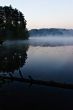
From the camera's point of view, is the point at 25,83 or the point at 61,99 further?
the point at 25,83

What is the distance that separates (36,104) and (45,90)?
3980 mm

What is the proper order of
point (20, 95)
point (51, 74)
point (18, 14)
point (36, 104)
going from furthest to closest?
point (18, 14)
point (51, 74)
point (20, 95)
point (36, 104)

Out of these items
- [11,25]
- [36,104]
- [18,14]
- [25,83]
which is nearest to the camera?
[36,104]

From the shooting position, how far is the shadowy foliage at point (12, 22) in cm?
10176

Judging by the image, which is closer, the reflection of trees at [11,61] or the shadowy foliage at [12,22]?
the reflection of trees at [11,61]

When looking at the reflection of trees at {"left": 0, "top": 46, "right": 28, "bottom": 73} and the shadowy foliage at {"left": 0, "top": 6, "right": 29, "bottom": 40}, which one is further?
the shadowy foliage at {"left": 0, "top": 6, "right": 29, "bottom": 40}

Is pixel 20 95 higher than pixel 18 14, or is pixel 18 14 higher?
pixel 18 14

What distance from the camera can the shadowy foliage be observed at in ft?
334

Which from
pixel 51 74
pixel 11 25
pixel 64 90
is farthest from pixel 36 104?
pixel 11 25

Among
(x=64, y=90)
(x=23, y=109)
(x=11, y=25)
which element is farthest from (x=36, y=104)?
(x=11, y=25)

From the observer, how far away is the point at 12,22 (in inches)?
4230

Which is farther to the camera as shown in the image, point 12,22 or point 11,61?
point 12,22

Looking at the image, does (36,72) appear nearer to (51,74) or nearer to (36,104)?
(51,74)

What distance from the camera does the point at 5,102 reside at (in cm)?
1892
